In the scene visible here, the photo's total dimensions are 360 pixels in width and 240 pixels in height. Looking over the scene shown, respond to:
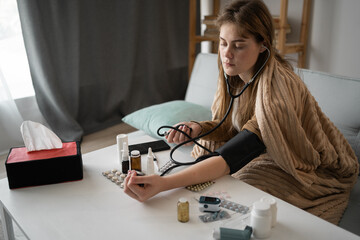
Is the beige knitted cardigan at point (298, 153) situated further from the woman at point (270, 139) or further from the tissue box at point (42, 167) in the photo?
the tissue box at point (42, 167)

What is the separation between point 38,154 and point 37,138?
3.3 inches

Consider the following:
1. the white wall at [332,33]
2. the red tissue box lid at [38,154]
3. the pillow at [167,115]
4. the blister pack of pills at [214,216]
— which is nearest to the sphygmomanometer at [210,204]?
the blister pack of pills at [214,216]

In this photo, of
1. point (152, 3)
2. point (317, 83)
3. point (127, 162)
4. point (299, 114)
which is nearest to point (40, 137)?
point (127, 162)

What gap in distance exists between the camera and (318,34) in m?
2.64

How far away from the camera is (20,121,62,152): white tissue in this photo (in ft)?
3.92

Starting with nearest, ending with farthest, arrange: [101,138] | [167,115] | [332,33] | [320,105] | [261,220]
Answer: [261,220]
[320,105]
[167,115]
[332,33]
[101,138]

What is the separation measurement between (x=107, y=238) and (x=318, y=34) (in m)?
2.28

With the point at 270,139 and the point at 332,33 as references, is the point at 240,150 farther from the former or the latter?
the point at 332,33

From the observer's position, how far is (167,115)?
1.91m

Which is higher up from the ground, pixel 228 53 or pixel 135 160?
pixel 228 53

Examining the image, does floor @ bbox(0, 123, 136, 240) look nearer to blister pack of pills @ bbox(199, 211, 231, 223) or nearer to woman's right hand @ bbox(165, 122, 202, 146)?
woman's right hand @ bbox(165, 122, 202, 146)

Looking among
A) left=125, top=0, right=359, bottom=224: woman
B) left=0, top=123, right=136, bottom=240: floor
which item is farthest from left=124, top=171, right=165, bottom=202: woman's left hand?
left=0, top=123, right=136, bottom=240: floor

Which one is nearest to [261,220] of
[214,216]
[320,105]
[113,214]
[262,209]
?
[262,209]

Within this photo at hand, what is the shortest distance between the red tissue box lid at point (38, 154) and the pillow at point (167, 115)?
0.68 m
